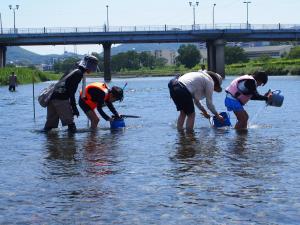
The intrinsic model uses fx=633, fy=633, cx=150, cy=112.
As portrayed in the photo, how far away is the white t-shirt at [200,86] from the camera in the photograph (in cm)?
1345

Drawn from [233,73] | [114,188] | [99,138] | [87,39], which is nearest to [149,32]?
[87,39]

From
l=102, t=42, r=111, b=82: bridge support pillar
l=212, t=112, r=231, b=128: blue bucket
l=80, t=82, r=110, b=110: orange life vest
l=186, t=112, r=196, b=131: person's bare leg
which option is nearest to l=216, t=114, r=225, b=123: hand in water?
l=212, t=112, r=231, b=128: blue bucket

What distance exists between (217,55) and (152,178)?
88102 millimetres

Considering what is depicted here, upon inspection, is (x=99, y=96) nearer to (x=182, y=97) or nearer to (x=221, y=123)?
(x=182, y=97)

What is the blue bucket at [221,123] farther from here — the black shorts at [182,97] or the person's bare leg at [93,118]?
the person's bare leg at [93,118]

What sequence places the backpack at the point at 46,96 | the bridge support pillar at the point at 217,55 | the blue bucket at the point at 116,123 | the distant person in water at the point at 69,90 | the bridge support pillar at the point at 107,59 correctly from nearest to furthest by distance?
1. the distant person in water at the point at 69,90
2. the backpack at the point at 46,96
3. the blue bucket at the point at 116,123
4. the bridge support pillar at the point at 217,55
5. the bridge support pillar at the point at 107,59

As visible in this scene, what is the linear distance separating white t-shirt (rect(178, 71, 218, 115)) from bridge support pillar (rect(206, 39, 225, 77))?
80.6 metres

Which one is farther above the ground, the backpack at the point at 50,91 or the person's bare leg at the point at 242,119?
the backpack at the point at 50,91

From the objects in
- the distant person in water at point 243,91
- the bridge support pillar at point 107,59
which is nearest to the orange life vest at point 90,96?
the distant person in water at point 243,91

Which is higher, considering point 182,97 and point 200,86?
point 200,86

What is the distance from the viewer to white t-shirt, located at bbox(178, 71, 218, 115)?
13.5m

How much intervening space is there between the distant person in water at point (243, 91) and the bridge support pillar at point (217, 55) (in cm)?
8005

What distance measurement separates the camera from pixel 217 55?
95062mm

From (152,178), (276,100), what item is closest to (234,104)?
(276,100)
